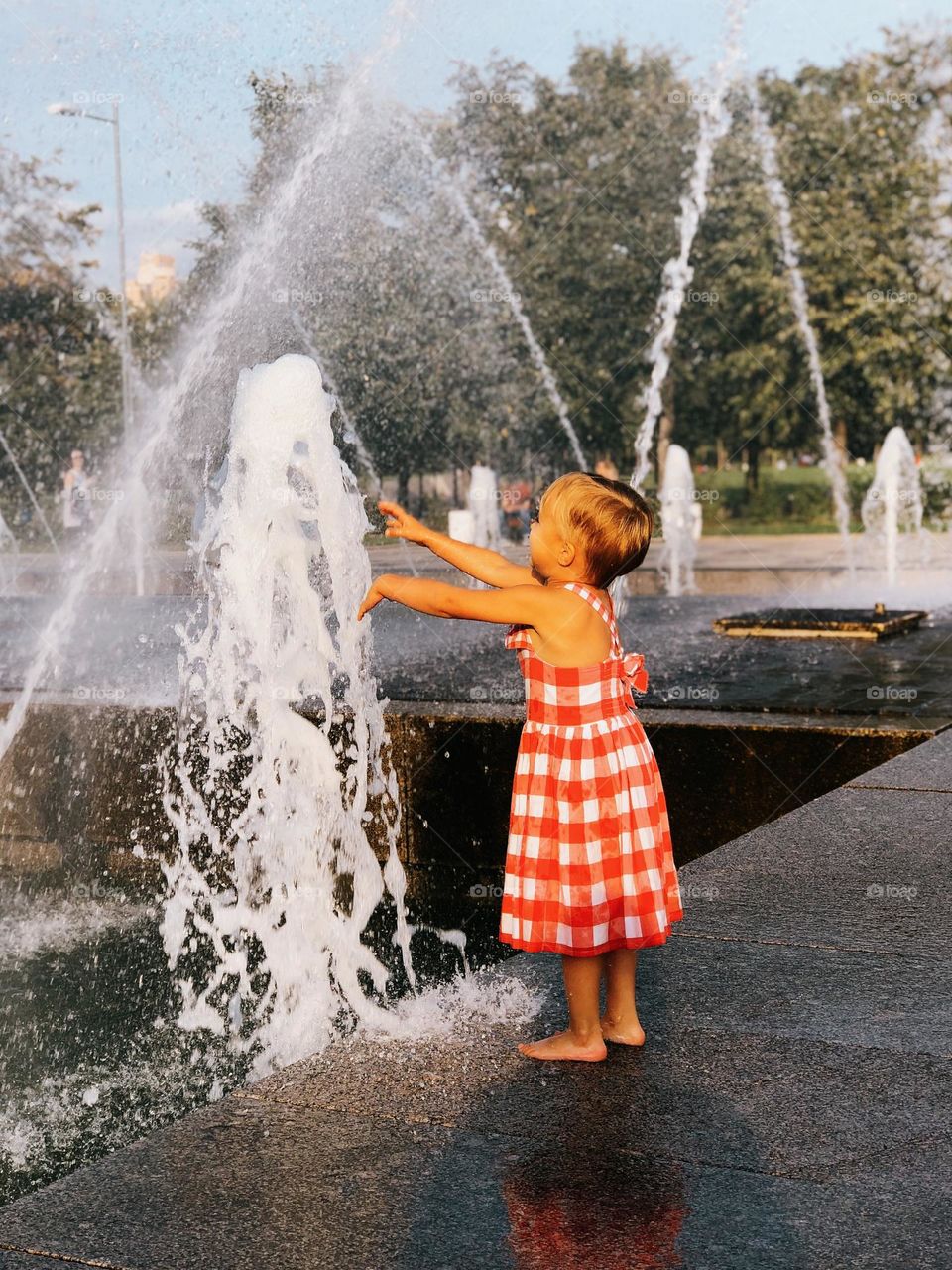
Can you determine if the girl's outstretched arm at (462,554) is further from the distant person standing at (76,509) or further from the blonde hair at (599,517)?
the distant person standing at (76,509)

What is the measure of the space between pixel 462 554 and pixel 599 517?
1.07ft

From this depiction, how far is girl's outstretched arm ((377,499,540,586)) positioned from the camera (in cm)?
347

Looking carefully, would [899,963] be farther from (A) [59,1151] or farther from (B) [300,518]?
(B) [300,518]

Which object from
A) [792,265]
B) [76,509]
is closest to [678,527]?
[76,509]

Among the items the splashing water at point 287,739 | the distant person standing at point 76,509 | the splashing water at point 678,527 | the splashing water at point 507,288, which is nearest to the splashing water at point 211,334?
the splashing water at point 287,739

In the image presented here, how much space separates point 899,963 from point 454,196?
31865mm

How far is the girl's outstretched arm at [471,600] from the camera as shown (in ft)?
11.1

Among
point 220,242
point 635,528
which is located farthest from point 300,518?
point 220,242

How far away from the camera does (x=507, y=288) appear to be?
112 ft

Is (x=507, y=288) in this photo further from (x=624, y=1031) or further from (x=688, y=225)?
(x=624, y=1031)

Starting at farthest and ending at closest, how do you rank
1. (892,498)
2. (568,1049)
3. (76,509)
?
1. (76,509)
2. (892,498)
3. (568,1049)

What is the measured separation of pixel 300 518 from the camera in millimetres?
5516

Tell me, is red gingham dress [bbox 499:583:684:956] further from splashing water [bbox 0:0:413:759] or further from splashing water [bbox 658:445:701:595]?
splashing water [bbox 658:445:701:595]

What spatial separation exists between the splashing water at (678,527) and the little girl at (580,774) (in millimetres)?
13605
